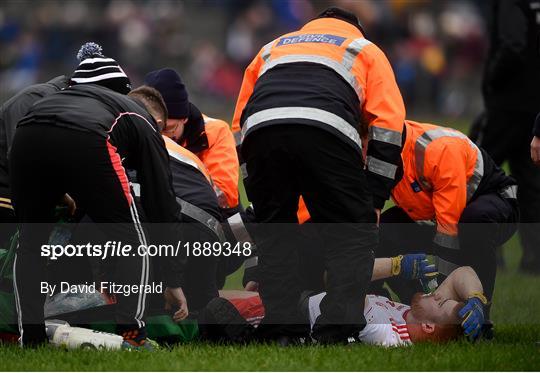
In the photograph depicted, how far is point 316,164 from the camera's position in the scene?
680 centimetres

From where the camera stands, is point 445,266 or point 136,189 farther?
point 445,266

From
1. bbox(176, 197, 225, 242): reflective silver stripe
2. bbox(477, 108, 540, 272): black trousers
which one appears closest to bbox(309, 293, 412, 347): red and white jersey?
bbox(176, 197, 225, 242): reflective silver stripe

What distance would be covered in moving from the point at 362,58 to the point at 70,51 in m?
19.5

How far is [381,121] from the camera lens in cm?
693

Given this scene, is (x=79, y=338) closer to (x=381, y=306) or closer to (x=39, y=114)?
(x=39, y=114)

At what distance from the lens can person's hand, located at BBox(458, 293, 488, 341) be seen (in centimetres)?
704

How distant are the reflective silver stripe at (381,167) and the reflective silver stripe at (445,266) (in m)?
0.92

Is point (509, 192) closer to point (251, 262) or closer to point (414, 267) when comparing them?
point (414, 267)

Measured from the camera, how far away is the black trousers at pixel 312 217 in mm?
6824

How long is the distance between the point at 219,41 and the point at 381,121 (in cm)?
2069

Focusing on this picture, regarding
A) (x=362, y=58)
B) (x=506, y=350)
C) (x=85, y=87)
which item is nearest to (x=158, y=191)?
(x=85, y=87)

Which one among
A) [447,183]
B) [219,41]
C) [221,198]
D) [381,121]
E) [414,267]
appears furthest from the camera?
[219,41]

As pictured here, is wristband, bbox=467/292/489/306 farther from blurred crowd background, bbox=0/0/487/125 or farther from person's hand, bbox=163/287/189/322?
blurred crowd background, bbox=0/0/487/125

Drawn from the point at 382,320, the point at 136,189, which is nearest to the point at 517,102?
the point at 382,320
